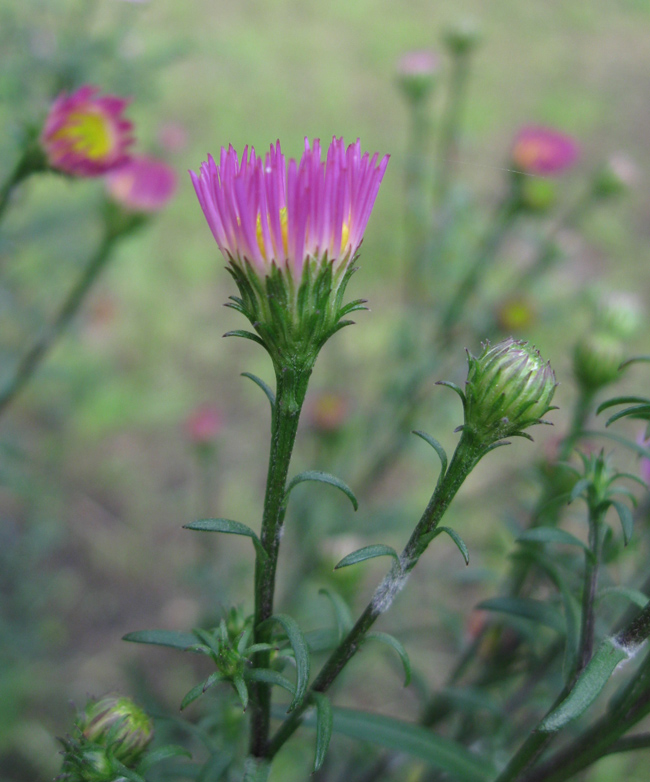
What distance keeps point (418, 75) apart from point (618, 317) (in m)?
0.65

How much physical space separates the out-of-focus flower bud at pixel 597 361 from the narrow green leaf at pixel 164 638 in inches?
25.0

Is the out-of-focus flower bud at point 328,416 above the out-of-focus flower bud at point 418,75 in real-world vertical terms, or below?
below

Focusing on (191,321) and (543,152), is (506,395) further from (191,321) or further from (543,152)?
(191,321)

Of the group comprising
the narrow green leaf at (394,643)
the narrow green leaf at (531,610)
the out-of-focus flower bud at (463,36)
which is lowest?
the narrow green leaf at (394,643)

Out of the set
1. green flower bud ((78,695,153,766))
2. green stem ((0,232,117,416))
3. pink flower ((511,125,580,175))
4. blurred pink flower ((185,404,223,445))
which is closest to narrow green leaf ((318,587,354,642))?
green flower bud ((78,695,153,766))

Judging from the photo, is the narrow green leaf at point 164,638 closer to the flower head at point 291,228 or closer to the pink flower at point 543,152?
the flower head at point 291,228

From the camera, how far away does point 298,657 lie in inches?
17.2

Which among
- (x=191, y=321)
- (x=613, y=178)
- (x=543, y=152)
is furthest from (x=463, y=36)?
(x=191, y=321)

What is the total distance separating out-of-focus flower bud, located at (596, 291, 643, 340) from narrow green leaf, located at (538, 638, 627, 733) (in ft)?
2.31

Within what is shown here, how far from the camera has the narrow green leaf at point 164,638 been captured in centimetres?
50

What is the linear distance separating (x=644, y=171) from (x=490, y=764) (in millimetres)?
2581

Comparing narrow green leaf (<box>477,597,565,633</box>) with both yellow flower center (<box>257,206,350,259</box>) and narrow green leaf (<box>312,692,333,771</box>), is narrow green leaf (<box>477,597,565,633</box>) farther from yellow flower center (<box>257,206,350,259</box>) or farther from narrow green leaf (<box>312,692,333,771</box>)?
yellow flower center (<box>257,206,350,259</box>)

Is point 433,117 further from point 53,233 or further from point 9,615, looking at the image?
point 9,615

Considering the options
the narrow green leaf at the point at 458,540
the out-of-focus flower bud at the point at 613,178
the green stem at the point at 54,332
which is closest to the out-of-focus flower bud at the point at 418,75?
the out-of-focus flower bud at the point at 613,178
